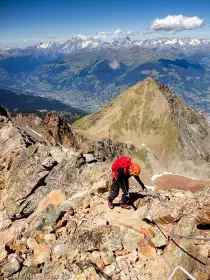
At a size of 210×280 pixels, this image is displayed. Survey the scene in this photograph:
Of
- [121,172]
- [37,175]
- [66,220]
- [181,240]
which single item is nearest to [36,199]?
[37,175]

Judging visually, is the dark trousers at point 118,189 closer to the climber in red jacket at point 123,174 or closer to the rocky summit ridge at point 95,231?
the climber in red jacket at point 123,174

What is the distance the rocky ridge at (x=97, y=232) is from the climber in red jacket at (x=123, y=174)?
854mm

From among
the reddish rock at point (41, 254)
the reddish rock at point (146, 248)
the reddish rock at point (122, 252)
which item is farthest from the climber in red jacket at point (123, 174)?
the reddish rock at point (41, 254)

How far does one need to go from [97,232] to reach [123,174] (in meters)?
4.37

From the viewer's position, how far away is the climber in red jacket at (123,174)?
2193cm

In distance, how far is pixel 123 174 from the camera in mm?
22641

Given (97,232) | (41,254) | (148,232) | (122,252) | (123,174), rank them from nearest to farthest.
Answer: (122,252) → (41,254) → (148,232) → (97,232) → (123,174)

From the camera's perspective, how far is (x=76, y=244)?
65.9 feet

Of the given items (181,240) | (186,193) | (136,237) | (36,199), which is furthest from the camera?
(36,199)

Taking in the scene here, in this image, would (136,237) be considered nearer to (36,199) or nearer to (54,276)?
(54,276)

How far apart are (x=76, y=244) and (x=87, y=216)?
3356mm

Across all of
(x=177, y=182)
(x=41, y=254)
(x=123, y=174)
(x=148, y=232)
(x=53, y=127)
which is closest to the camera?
(x=41, y=254)

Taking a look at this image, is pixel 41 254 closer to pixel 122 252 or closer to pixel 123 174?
pixel 122 252

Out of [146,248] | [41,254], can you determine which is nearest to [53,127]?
[41,254]
